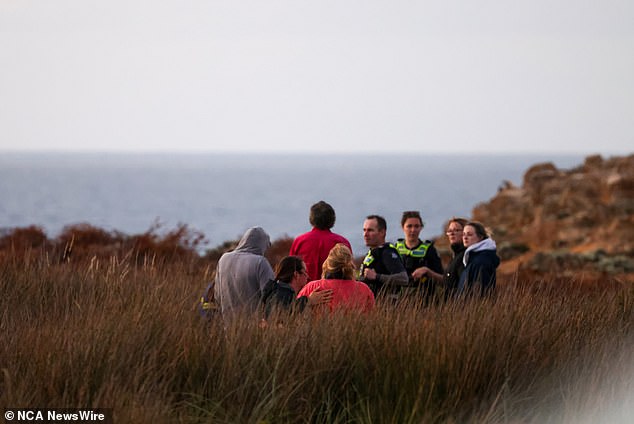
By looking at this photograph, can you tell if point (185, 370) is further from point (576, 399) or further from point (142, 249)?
point (142, 249)

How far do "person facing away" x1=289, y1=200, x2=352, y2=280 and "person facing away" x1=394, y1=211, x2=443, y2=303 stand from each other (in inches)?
34.4

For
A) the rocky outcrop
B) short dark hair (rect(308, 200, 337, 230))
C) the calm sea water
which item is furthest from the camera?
the calm sea water

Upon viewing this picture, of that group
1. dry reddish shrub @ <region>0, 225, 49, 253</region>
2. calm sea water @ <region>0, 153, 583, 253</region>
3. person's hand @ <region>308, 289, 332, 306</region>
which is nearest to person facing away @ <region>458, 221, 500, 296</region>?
person's hand @ <region>308, 289, 332, 306</region>

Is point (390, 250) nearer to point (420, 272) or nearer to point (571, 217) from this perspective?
point (420, 272)

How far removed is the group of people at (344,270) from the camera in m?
8.93

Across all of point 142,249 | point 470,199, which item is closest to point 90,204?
point 470,199

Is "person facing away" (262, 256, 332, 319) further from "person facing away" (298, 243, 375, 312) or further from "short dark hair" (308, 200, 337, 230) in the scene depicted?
"short dark hair" (308, 200, 337, 230)

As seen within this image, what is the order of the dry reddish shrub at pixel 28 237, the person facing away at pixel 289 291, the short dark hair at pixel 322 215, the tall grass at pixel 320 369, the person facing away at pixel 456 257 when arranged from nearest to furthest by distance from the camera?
the tall grass at pixel 320 369 < the person facing away at pixel 289 291 < the short dark hair at pixel 322 215 < the person facing away at pixel 456 257 < the dry reddish shrub at pixel 28 237

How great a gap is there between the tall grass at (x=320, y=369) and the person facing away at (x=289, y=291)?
21 centimetres

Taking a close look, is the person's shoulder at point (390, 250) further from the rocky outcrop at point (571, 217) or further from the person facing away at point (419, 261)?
the rocky outcrop at point (571, 217)

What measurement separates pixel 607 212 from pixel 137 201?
99.0m

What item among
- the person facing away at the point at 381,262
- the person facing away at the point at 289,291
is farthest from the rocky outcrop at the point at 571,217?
the person facing away at the point at 289,291

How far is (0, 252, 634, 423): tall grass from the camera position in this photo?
7.27 metres

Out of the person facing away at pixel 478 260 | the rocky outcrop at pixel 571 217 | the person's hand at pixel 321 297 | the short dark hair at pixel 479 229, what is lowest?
the rocky outcrop at pixel 571 217
